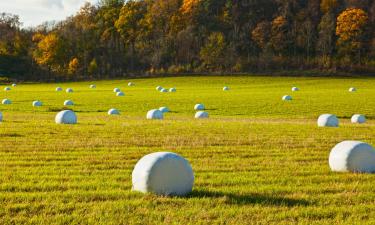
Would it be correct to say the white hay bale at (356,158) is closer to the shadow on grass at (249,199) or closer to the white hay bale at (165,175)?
the shadow on grass at (249,199)

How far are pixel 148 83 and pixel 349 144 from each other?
7645 centimetres

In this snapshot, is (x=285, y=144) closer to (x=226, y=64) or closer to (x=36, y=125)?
(x=36, y=125)

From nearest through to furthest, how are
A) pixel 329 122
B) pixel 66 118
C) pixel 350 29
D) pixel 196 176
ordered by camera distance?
1. pixel 196 176
2. pixel 66 118
3. pixel 329 122
4. pixel 350 29

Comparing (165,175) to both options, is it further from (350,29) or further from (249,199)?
(350,29)

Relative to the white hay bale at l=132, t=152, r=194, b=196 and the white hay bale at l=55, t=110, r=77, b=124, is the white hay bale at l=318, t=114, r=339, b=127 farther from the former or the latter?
the white hay bale at l=132, t=152, r=194, b=196

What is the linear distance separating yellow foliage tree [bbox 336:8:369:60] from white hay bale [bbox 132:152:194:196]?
108405 mm

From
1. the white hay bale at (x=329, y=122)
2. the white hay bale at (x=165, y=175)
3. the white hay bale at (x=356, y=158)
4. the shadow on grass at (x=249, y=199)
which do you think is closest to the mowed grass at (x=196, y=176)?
the shadow on grass at (x=249, y=199)

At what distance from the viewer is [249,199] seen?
1027 cm

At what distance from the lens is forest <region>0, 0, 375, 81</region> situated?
4400 inches

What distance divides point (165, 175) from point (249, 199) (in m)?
1.59

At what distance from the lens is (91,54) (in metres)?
124

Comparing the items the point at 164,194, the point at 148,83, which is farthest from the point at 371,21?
the point at 164,194

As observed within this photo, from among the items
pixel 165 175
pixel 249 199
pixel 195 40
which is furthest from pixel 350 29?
pixel 165 175

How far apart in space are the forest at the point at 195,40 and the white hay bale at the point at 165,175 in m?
92.8
